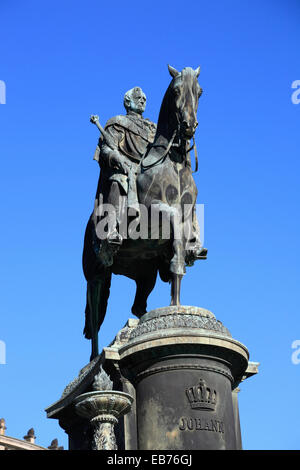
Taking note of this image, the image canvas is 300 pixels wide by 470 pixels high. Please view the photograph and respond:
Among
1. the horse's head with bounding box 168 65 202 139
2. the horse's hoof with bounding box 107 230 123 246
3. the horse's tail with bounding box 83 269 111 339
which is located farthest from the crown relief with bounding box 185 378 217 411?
the horse's head with bounding box 168 65 202 139

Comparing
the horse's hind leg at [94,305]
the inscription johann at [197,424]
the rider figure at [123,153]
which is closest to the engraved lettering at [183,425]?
the inscription johann at [197,424]

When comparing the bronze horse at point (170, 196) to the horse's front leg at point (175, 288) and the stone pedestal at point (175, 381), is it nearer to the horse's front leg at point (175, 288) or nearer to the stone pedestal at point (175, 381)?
the horse's front leg at point (175, 288)

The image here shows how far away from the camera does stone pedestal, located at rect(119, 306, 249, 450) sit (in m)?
14.0

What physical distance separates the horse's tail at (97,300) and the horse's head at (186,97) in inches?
114

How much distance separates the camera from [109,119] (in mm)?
17062

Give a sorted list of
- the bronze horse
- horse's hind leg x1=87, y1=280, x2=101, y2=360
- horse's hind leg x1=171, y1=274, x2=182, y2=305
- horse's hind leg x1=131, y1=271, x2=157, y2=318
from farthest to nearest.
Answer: horse's hind leg x1=131, y1=271, x2=157, y2=318, horse's hind leg x1=87, y1=280, x2=101, y2=360, the bronze horse, horse's hind leg x1=171, y1=274, x2=182, y2=305

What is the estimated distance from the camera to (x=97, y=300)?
17047 millimetres

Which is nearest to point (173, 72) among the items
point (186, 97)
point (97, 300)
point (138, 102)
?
point (186, 97)

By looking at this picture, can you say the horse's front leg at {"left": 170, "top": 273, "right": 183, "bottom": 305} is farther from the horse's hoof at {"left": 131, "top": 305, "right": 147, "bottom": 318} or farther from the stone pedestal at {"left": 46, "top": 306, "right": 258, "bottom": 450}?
the horse's hoof at {"left": 131, "top": 305, "right": 147, "bottom": 318}

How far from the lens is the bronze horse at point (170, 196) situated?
15555 millimetres

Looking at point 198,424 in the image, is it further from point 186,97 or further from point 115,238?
point 186,97
